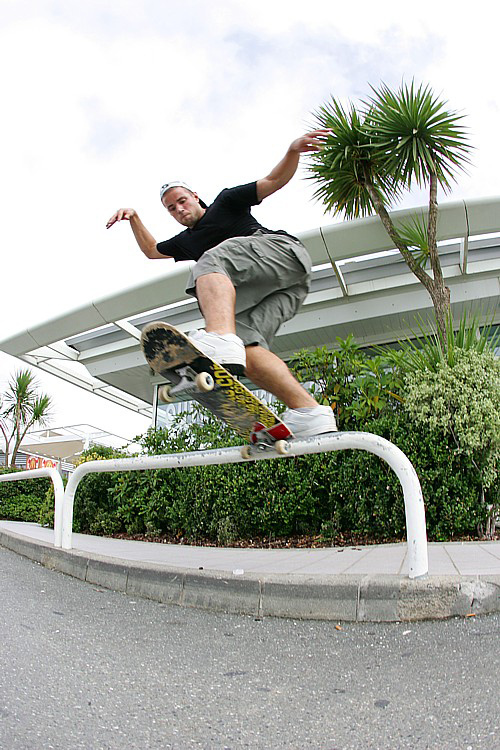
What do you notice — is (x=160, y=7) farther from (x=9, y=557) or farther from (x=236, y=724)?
(x=236, y=724)

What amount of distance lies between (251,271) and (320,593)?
1.47 m

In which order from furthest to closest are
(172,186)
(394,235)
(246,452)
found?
(394,235)
(172,186)
(246,452)

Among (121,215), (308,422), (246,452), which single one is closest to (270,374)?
(308,422)

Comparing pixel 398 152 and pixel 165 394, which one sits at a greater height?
pixel 398 152

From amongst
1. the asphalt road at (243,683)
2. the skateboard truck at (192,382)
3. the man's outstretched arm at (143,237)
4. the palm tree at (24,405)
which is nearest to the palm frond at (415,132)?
the man's outstretched arm at (143,237)

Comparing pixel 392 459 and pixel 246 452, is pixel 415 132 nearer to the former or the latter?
pixel 392 459

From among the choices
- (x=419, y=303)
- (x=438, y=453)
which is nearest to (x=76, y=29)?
(x=438, y=453)

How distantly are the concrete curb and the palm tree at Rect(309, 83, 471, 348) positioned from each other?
15.8ft

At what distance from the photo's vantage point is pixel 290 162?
2.23 m

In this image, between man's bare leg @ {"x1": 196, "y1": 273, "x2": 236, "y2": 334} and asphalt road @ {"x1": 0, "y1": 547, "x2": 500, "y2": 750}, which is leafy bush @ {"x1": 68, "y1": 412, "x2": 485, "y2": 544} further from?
man's bare leg @ {"x1": 196, "y1": 273, "x2": 236, "y2": 334}

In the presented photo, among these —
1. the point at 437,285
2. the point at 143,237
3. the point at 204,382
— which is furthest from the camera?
the point at 437,285

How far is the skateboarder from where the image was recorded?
2105 millimetres

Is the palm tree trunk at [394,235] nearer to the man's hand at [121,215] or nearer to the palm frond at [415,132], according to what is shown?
the palm frond at [415,132]

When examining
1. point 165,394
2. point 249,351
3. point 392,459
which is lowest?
point 392,459
